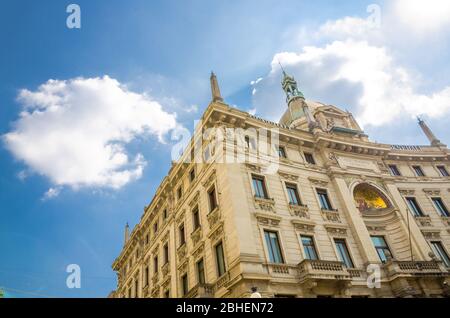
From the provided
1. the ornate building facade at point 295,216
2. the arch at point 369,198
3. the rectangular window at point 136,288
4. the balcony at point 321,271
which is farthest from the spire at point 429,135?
the rectangular window at point 136,288

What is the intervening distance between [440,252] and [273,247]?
50.0 feet

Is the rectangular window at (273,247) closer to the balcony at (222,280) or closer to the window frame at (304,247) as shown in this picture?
the window frame at (304,247)

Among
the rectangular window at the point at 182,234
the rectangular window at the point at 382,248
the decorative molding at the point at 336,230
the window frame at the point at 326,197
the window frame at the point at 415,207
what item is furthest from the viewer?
the window frame at the point at 415,207

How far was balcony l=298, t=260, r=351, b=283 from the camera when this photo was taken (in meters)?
17.2

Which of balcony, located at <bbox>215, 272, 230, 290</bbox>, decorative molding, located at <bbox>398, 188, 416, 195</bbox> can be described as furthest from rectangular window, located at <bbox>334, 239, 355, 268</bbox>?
decorative molding, located at <bbox>398, 188, 416, 195</bbox>

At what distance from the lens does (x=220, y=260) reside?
18891 millimetres

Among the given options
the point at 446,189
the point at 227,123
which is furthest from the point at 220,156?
the point at 446,189

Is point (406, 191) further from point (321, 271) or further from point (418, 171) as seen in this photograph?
point (321, 271)

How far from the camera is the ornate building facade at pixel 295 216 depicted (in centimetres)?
1786

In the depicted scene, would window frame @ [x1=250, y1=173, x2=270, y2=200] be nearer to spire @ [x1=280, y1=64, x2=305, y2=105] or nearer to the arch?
the arch

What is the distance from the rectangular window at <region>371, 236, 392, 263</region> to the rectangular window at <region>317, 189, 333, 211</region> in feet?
13.7

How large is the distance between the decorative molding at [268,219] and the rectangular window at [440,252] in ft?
45.8

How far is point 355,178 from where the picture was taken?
25844mm

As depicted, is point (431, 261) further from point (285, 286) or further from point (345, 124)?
point (345, 124)
